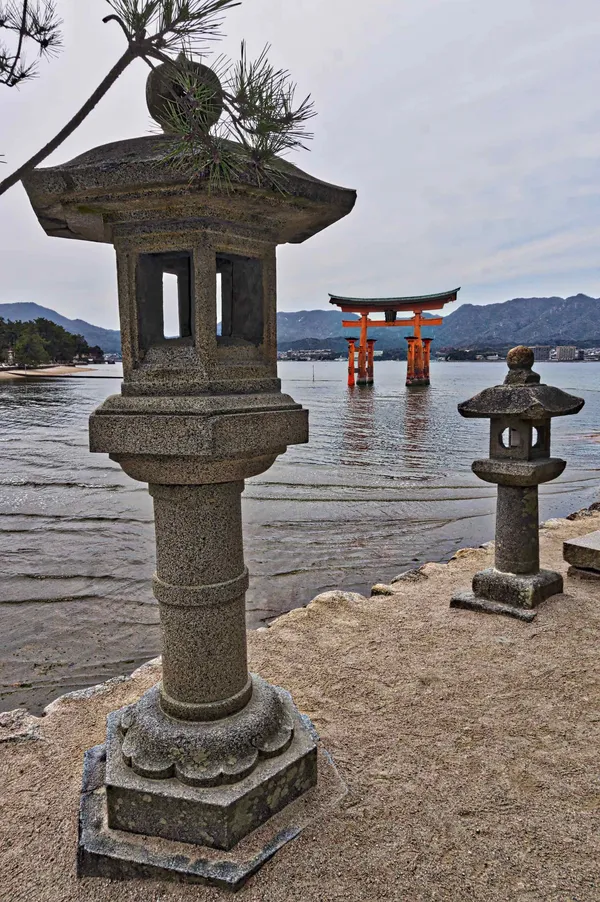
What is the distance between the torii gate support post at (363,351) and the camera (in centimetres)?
4984

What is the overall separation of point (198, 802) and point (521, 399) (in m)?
3.92

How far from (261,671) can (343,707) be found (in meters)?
0.77

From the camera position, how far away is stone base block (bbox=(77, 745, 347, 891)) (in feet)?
7.51

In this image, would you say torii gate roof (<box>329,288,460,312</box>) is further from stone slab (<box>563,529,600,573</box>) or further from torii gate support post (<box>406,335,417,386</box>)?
stone slab (<box>563,529,600,573</box>)

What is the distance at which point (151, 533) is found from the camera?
30.7ft

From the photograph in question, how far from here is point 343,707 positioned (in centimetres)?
362

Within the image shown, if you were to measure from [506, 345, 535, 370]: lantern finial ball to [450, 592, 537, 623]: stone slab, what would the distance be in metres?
2.15

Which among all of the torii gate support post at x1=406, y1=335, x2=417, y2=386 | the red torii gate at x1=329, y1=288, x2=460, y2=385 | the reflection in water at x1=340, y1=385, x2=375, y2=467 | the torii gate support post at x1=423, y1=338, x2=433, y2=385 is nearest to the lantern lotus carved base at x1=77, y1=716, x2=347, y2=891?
the reflection in water at x1=340, y1=385, x2=375, y2=467

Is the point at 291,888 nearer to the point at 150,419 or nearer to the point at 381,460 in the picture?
the point at 150,419

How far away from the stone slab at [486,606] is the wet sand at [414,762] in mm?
85

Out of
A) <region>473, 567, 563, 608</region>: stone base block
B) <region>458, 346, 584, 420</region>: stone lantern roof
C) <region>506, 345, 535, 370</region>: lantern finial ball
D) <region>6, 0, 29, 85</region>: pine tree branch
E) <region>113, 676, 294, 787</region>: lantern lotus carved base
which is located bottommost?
<region>473, 567, 563, 608</region>: stone base block

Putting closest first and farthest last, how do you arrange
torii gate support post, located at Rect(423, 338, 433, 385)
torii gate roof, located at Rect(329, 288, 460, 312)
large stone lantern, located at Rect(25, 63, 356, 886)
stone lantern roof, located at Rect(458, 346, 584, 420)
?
large stone lantern, located at Rect(25, 63, 356, 886), stone lantern roof, located at Rect(458, 346, 584, 420), torii gate roof, located at Rect(329, 288, 460, 312), torii gate support post, located at Rect(423, 338, 433, 385)

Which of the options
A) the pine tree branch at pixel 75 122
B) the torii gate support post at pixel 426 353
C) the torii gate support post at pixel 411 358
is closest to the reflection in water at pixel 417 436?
the pine tree branch at pixel 75 122

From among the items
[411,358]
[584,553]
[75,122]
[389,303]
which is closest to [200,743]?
[75,122]
